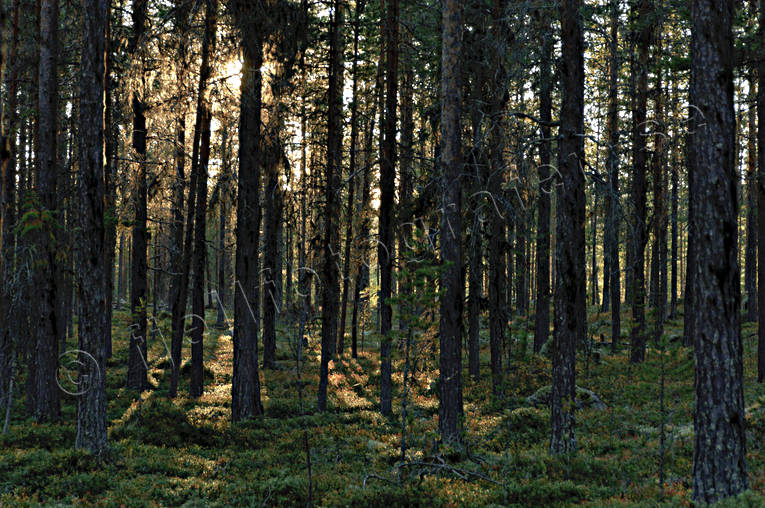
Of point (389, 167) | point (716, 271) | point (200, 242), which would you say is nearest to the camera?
point (716, 271)

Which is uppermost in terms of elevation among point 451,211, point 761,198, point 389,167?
point 389,167

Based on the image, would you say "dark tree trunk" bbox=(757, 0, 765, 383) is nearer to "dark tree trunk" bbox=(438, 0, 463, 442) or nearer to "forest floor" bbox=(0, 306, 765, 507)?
"forest floor" bbox=(0, 306, 765, 507)

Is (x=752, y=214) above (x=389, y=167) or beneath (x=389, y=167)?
above

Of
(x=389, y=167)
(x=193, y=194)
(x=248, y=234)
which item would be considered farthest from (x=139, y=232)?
(x=389, y=167)

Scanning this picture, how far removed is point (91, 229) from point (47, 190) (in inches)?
157

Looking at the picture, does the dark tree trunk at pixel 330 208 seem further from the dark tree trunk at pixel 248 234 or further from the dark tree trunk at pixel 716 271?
the dark tree trunk at pixel 716 271

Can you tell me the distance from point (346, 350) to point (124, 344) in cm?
1237

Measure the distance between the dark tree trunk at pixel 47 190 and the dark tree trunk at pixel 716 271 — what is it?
13.6 meters

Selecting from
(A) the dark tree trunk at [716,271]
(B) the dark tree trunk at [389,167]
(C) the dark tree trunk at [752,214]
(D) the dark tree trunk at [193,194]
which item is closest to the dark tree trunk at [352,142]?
(B) the dark tree trunk at [389,167]

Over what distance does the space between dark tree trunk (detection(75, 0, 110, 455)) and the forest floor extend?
0.73 m

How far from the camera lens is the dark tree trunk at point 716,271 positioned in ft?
23.7

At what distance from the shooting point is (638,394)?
1755 cm

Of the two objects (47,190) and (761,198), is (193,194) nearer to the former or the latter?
(47,190)

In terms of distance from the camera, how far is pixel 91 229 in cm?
1048
